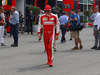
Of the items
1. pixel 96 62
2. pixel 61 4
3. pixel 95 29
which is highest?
pixel 61 4

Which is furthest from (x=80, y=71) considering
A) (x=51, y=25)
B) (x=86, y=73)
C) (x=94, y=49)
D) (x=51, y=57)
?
(x=94, y=49)

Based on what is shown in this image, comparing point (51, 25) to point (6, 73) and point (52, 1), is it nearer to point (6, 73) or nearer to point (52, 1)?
point (6, 73)

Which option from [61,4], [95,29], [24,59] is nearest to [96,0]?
[61,4]

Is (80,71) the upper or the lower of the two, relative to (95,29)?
lower

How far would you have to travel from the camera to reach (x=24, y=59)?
9719 mm

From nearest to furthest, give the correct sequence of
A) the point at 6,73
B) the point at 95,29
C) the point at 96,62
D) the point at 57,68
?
1. the point at 6,73
2. the point at 57,68
3. the point at 96,62
4. the point at 95,29

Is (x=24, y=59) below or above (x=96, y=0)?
below

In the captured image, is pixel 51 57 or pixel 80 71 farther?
pixel 51 57

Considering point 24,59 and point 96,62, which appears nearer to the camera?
point 96,62

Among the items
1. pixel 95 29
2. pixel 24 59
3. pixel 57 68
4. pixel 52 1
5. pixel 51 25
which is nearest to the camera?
pixel 57 68

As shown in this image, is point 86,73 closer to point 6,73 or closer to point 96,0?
point 6,73

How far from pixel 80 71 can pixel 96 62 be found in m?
1.74

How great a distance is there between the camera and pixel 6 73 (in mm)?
7172

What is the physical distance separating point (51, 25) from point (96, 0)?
4461cm
